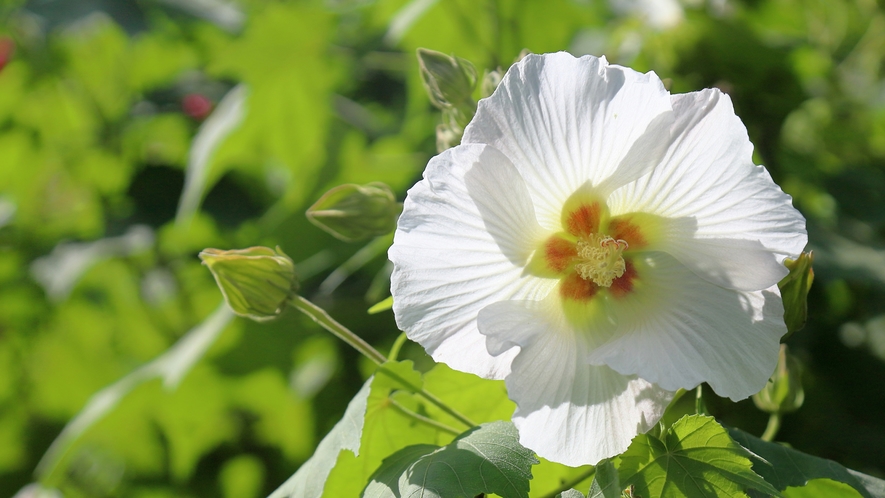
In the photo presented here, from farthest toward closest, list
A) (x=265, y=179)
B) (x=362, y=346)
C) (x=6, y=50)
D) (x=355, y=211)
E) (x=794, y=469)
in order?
(x=6, y=50) < (x=265, y=179) < (x=355, y=211) < (x=362, y=346) < (x=794, y=469)

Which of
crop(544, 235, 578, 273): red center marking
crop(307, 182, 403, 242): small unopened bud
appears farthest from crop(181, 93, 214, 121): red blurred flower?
crop(544, 235, 578, 273): red center marking

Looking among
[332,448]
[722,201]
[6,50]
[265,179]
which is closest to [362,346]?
[332,448]

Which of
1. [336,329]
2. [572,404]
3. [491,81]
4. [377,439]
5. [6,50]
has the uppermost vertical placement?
[491,81]

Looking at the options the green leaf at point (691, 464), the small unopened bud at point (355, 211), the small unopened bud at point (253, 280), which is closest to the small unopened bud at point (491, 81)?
the small unopened bud at point (355, 211)

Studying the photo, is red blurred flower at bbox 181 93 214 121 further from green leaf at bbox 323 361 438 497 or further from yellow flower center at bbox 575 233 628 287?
yellow flower center at bbox 575 233 628 287

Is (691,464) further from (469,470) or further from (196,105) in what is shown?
(196,105)

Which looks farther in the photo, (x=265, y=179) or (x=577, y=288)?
(x=265, y=179)

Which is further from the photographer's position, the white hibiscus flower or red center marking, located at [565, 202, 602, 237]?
red center marking, located at [565, 202, 602, 237]

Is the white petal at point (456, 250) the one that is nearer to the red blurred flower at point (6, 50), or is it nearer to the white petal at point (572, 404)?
the white petal at point (572, 404)
